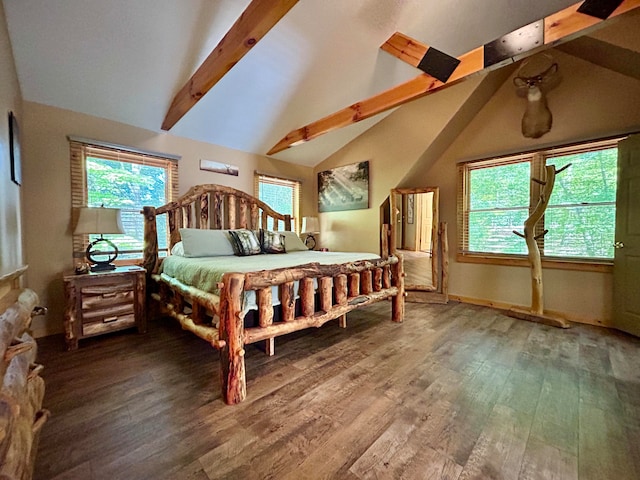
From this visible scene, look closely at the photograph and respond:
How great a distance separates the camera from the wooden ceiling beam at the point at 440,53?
192cm

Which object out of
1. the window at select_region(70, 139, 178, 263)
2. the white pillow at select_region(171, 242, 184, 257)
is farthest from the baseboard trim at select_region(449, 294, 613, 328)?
the window at select_region(70, 139, 178, 263)

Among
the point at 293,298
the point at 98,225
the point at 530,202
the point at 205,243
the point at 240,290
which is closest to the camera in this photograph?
the point at 240,290

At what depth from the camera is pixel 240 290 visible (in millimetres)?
1610

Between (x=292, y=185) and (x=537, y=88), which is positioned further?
(x=292, y=185)

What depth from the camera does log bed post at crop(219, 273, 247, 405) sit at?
157 cm

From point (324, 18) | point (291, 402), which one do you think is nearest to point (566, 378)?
point (291, 402)

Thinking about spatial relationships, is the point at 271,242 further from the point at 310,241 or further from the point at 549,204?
the point at 549,204

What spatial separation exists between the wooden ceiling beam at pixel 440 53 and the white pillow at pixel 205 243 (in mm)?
1854

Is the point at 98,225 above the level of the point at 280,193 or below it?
below

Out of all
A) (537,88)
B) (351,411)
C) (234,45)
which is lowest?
(351,411)

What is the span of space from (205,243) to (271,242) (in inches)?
31.8

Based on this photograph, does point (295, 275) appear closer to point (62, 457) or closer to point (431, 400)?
point (431, 400)

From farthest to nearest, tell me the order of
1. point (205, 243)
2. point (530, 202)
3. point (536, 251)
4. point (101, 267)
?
1. point (530, 202)
2. point (536, 251)
3. point (205, 243)
4. point (101, 267)

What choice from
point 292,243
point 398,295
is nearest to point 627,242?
point 398,295
